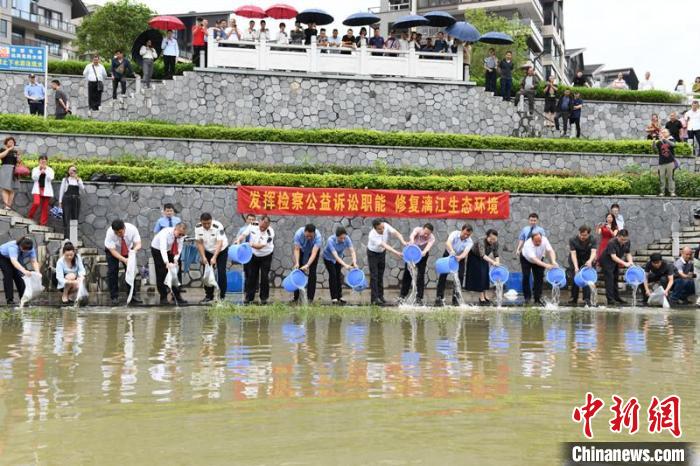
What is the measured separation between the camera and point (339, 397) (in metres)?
7.45

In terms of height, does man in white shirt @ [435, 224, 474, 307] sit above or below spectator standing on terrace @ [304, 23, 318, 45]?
below

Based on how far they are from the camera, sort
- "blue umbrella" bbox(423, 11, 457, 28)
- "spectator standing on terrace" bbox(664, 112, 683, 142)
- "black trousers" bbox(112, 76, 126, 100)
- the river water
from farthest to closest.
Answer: "blue umbrella" bbox(423, 11, 457, 28), "black trousers" bbox(112, 76, 126, 100), "spectator standing on terrace" bbox(664, 112, 683, 142), the river water

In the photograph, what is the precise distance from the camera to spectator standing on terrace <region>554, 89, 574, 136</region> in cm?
2803

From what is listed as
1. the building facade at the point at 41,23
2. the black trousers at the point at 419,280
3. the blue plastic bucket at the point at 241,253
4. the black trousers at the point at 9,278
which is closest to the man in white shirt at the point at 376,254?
the black trousers at the point at 419,280

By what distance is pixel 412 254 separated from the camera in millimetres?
17047

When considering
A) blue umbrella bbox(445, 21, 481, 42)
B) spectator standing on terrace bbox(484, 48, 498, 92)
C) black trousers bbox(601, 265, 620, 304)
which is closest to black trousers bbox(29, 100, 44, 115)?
blue umbrella bbox(445, 21, 481, 42)

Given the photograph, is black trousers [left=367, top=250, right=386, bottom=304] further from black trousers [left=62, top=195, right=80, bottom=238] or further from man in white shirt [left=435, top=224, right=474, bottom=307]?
black trousers [left=62, top=195, right=80, bottom=238]

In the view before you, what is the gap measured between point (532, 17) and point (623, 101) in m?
33.4

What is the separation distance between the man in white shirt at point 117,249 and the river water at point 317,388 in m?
2.97

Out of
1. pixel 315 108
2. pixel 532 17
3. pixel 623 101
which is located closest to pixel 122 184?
pixel 315 108

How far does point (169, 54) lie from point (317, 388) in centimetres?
2152

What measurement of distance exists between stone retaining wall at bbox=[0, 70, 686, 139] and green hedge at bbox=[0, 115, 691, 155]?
5.34 feet

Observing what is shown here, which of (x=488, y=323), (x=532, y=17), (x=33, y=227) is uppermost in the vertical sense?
(x=532, y=17)

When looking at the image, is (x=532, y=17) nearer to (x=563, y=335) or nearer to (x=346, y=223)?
(x=346, y=223)
